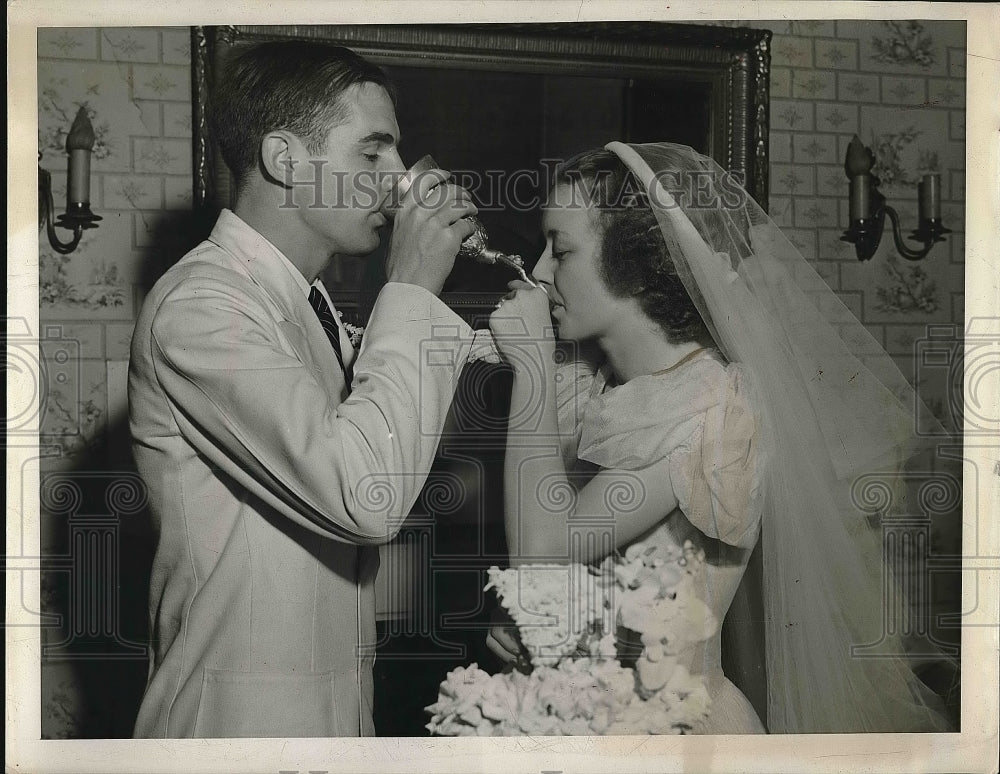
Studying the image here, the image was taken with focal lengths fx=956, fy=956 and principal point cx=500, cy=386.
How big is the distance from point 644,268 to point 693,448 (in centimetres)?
34

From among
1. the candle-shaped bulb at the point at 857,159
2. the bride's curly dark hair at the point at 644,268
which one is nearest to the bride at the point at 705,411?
the bride's curly dark hair at the point at 644,268

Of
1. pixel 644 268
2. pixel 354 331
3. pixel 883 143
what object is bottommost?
pixel 354 331

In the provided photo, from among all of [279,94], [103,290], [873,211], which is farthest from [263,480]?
[873,211]

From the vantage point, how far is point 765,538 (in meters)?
1.79

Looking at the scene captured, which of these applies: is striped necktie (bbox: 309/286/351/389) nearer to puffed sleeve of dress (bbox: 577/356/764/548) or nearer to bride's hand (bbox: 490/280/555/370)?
bride's hand (bbox: 490/280/555/370)

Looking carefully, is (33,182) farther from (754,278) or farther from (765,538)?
(765,538)

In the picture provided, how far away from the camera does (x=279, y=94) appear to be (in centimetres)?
180

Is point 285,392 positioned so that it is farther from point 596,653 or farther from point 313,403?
point 596,653

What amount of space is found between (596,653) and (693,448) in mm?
427

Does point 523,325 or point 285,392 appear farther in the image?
point 523,325

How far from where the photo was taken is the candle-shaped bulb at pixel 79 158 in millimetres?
1840

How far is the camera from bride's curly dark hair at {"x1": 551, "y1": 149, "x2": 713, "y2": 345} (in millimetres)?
1776

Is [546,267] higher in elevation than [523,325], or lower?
higher

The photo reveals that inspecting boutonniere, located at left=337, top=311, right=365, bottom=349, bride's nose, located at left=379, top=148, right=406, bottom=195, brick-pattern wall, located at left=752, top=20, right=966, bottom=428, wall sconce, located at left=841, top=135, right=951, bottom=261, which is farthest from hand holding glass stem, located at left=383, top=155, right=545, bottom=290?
wall sconce, located at left=841, top=135, right=951, bottom=261
